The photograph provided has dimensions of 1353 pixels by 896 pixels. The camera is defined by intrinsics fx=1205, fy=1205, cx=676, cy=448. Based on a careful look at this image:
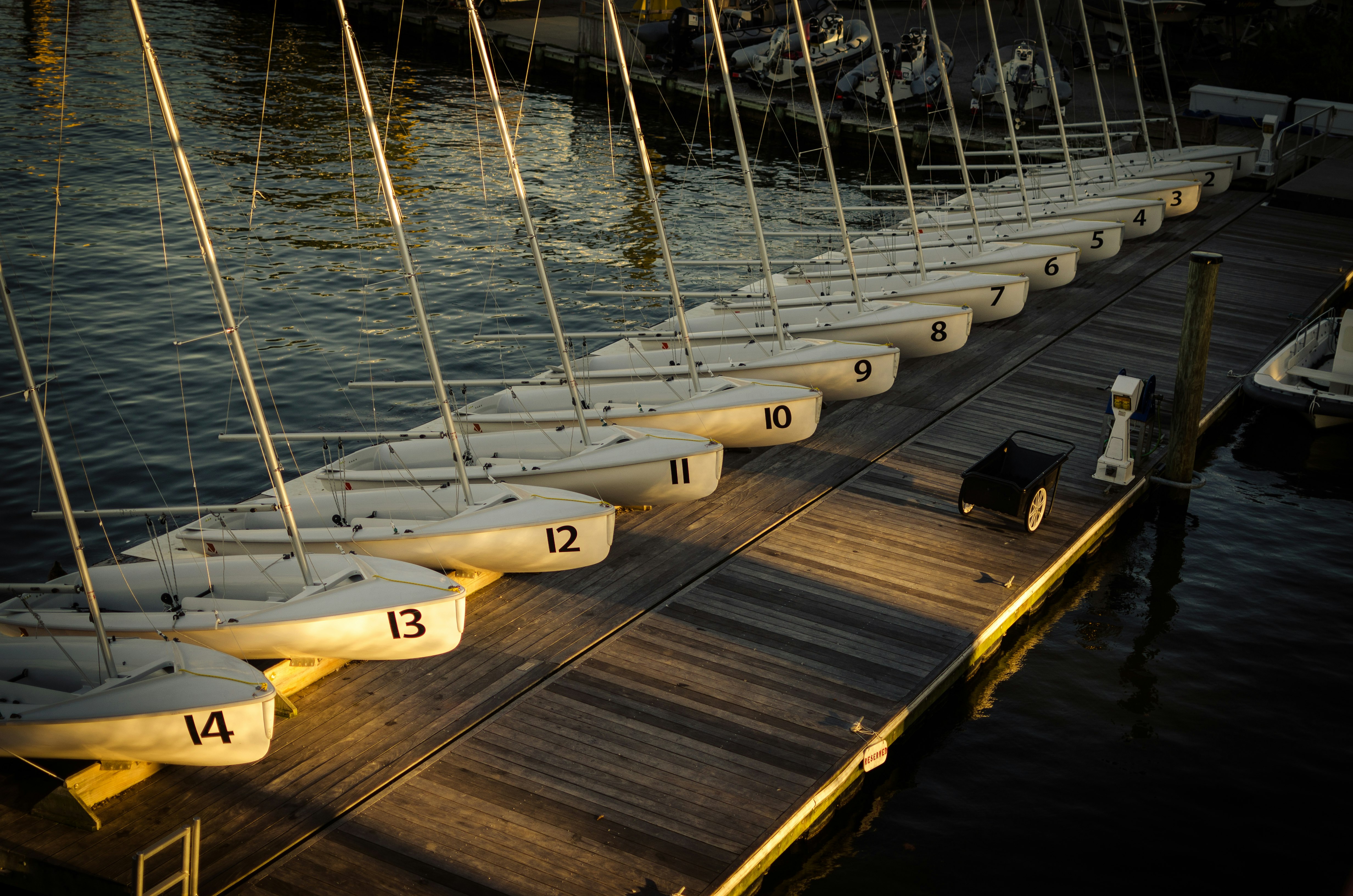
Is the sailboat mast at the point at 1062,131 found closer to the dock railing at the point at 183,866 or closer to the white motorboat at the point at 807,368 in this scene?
the white motorboat at the point at 807,368

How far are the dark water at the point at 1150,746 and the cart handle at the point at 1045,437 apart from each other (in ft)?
4.97

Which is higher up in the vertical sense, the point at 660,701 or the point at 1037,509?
the point at 660,701

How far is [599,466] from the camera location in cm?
1459

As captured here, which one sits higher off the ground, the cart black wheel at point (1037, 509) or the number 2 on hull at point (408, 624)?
the number 2 on hull at point (408, 624)

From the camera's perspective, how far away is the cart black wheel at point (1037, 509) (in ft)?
48.7

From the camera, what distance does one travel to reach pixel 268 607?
38.1 ft

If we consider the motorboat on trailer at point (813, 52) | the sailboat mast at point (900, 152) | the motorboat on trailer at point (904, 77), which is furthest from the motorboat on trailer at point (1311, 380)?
the motorboat on trailer at point (813, 52)

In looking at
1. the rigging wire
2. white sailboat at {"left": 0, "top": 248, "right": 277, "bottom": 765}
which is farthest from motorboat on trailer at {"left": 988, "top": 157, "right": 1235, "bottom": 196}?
white sailboat at {"left": 0, "top": 248, "right": 277, "bottom": 765}

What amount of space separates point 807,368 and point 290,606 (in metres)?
8.90

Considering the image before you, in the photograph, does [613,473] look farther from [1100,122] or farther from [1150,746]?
[1100,122]

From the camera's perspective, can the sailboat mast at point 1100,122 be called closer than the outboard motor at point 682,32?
Yes

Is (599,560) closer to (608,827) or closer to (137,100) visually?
(608,827)

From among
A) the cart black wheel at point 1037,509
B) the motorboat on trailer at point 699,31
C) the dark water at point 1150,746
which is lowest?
the dark water at point 1150,746

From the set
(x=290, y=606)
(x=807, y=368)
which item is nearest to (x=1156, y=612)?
(x=807, y=368)
